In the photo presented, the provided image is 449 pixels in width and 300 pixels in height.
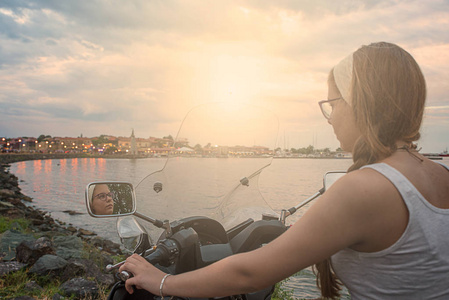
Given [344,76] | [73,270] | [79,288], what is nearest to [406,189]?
[344,76]

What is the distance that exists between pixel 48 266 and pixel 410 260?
5432 millimetres

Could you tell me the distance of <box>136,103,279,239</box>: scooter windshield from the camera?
2.18 metres

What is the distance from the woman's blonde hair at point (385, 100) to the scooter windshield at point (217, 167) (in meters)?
0.99

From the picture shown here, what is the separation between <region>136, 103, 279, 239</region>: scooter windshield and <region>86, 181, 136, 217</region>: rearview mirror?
0.17 metres

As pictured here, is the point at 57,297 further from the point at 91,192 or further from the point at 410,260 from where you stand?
the point at 410,260

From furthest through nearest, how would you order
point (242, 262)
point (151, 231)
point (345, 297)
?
point (345, 297) → point (151, 231) → point (242, 262)

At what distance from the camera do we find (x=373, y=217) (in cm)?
103

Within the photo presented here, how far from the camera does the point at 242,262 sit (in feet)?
3.93

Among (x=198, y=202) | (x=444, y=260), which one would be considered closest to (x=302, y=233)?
(x=444, y=260)

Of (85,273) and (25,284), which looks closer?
(25,284)

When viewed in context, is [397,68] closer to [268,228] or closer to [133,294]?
[268,228]

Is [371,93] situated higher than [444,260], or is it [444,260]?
[371,93]

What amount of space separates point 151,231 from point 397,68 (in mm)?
1662

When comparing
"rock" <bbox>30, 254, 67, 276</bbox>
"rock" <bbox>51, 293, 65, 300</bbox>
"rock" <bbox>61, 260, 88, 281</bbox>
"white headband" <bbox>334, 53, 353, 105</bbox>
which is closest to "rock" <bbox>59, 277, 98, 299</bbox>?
"rock" <bbox>51, 293, 65, 300</bbox>
